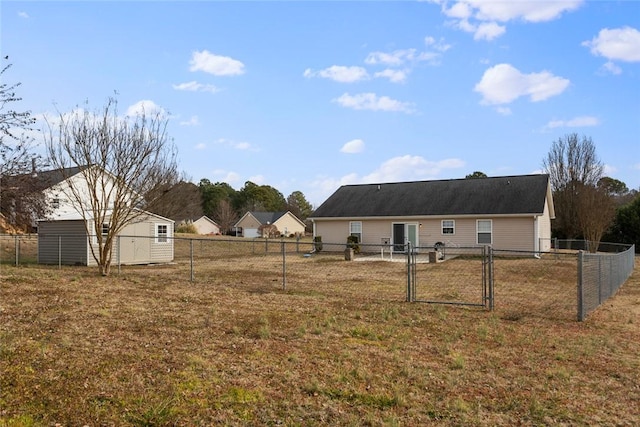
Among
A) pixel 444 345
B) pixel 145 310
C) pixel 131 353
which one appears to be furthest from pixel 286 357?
pixel 145 310

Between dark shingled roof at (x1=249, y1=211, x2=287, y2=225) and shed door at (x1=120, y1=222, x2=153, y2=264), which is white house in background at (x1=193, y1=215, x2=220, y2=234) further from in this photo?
shed door at (x1=120, y1=222, x2=153, y2=264)

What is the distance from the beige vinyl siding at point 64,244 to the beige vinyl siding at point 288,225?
4696 cm

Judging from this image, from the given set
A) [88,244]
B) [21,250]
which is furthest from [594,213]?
[21,250]

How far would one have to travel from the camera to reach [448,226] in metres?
27.7

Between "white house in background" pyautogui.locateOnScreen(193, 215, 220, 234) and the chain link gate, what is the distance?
5500cm

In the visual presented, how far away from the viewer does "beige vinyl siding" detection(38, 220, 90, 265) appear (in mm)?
20375

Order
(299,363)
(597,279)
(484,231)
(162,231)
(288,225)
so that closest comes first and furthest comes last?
(299,363), (597,279), (162,231), (484,231), (288,225)

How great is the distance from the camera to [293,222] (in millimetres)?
73062

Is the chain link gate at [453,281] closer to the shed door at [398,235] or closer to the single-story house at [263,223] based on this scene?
the shed door at [398,235]

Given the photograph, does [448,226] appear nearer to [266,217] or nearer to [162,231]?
[162,231]

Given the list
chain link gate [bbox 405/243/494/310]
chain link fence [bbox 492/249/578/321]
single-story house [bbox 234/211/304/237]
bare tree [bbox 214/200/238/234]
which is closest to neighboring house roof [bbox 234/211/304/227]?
single-story house [bbox 234/211/304/237]

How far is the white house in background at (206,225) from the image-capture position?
73.1 metres

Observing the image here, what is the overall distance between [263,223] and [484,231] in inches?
1738

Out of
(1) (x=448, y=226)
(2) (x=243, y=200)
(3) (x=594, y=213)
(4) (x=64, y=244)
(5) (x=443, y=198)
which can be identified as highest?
(2) (x=243, y=200)
